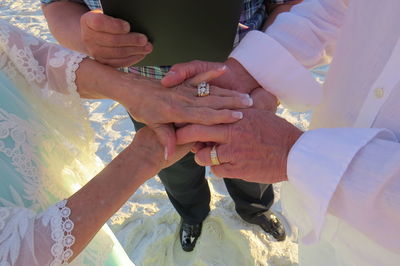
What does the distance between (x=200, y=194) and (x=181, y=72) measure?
888 millimetres

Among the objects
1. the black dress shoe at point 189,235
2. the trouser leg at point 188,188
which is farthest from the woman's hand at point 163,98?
the black dress shoe at point 189,235

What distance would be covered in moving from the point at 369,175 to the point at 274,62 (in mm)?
511

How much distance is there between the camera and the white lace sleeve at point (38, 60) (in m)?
0.88

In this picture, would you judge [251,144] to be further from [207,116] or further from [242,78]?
[242,78]

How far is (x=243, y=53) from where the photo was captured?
104 cm

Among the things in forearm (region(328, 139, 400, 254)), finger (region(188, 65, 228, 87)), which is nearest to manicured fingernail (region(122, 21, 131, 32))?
finger (region(188, 65, 228, 87))

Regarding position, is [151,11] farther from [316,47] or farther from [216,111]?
[316,47]

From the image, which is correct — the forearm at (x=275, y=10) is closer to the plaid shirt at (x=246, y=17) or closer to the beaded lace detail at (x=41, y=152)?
the plaid shirt at (x=246, y=17)

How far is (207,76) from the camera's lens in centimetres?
98

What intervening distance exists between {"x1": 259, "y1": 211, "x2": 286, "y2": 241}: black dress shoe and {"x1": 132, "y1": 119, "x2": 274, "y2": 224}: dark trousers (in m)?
0.03

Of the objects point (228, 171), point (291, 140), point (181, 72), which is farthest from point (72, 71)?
point (291, 140)

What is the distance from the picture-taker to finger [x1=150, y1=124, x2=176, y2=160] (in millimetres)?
925

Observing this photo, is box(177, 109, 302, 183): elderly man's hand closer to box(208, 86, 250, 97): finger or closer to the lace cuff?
box(208, 86, 250, 97): finger

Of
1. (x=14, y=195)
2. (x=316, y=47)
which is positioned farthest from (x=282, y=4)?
(x=14, y=195)
